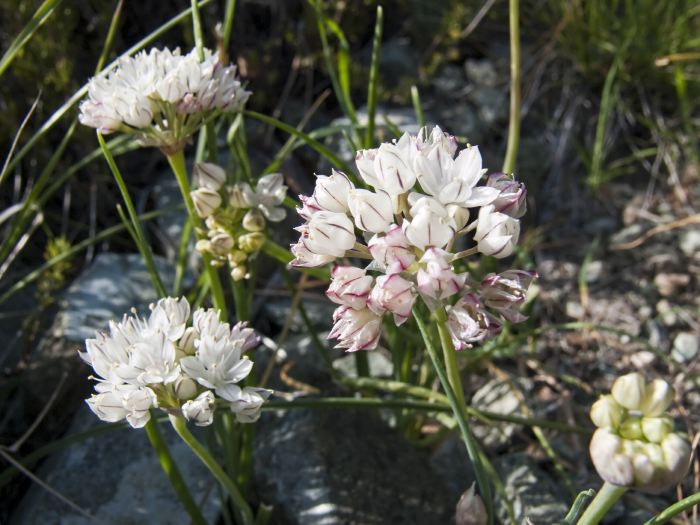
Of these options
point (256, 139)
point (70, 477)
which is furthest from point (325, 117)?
point (70, 477)

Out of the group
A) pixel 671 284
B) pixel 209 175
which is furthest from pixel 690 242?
pixel 209 175

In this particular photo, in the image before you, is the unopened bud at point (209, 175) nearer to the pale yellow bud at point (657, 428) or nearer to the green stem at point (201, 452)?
the green stem at point (201, 452)

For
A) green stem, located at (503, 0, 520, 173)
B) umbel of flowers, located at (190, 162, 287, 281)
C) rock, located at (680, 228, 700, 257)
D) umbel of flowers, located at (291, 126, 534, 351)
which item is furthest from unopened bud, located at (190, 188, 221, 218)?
rock, located at (680, 228, 700, 257)

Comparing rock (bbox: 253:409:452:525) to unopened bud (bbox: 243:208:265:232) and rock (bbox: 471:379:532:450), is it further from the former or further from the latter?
unopened bud (bbox: 243:208:265:232)

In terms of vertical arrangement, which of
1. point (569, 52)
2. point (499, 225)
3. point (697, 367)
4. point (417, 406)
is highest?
point (499, 225)

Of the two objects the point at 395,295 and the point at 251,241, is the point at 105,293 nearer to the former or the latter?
the point at 251,241

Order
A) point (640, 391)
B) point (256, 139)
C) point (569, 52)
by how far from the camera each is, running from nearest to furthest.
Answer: point (640, 391) → point (256, 139) → point (569, 52)

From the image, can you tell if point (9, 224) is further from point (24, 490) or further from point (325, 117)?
point (325, 117)
